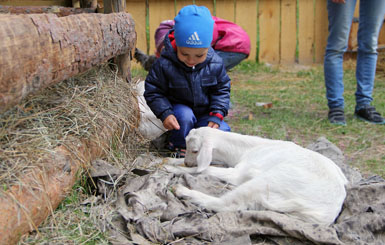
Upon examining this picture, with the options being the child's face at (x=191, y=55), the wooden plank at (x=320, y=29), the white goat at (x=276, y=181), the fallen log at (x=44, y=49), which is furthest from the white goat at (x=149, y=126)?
the wooden plank at (x=320, y=29)

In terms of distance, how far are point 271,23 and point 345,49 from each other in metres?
4.34

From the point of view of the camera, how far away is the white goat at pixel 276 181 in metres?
2.63

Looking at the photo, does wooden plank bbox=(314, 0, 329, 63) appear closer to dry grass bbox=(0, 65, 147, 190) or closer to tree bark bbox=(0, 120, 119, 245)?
dry grass bbox=(0, 65, 147, 190)

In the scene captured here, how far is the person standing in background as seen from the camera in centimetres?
496

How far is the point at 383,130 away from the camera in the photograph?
4.84 metres

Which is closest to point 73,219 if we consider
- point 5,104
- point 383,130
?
point 5,104

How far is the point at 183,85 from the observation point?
12.4 ft

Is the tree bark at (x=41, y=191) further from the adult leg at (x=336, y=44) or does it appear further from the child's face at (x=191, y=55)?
the adult leg at (x=336, y=44)

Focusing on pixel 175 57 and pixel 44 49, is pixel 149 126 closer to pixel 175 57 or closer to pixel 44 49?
pixel 175 57

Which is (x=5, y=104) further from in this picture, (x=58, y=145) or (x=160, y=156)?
(x=160, y=156)

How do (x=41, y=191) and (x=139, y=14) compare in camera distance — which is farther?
(x=139, y=14)

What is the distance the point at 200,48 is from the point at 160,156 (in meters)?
1.03

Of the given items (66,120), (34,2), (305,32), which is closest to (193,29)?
(66,120)

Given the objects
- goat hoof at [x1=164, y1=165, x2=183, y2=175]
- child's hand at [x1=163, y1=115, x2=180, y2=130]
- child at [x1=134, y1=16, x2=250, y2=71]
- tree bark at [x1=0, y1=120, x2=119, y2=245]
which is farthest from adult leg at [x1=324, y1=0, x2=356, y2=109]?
→ tree bark at [x1=0, y1=120, x2=119, y2=245]
